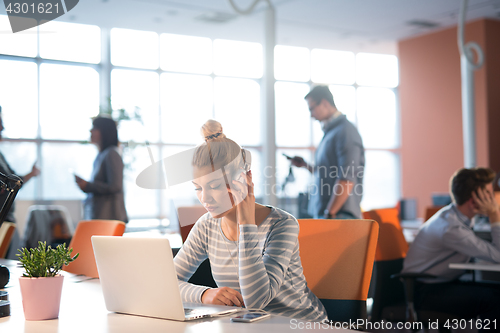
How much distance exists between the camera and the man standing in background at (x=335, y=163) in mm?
3248

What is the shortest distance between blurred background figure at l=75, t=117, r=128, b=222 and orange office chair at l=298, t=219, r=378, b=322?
2109 millimetres

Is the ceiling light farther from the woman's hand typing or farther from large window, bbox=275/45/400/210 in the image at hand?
the woman's hand typing

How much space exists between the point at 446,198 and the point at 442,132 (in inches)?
85.4

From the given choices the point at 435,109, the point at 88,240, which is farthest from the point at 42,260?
the point at 435,109

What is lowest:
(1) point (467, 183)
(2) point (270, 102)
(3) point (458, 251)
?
(3) point (458, 251)

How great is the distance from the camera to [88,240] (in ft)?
8.05

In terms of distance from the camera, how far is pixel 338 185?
3.26 meters

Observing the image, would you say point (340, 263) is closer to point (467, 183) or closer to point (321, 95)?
point (467, 183)

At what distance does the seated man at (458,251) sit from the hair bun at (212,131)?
154 centimetres

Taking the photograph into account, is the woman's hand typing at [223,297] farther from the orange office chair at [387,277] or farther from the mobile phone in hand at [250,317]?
the orange office chair at [387,277]

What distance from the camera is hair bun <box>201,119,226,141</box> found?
161 cm

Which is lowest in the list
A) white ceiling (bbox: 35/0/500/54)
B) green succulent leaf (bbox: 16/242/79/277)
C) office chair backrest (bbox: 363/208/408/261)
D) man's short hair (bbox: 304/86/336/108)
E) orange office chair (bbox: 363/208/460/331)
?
orange office chair (bbox: 363/208/460/331)

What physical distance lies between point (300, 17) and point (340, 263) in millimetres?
6388

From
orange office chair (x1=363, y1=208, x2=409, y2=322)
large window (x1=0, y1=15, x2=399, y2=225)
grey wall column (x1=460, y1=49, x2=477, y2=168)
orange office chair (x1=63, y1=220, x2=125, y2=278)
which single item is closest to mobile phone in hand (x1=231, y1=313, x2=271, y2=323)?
orange office chair (x1=63, y1=220, x2=125, y2=278)
